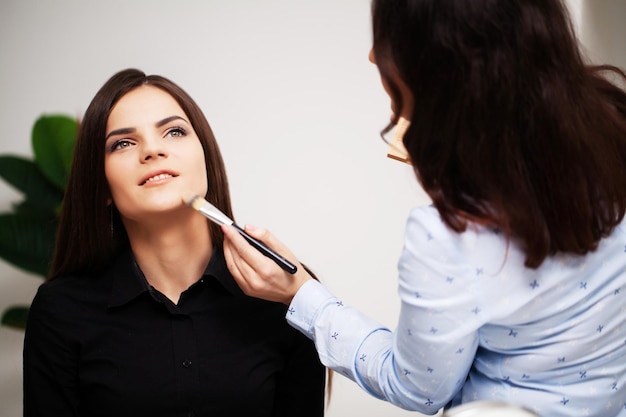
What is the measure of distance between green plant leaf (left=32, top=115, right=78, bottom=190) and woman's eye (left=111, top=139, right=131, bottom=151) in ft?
2.93

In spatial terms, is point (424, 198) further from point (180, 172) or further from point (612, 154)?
point (612, 154)

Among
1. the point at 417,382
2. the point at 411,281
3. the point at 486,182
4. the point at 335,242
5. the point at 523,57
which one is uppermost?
the point at 523,57

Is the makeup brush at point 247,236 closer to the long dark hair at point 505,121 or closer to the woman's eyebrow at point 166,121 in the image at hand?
the woman's eyebrow at point 166,121

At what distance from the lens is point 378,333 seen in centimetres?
94

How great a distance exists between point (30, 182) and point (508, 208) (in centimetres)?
177

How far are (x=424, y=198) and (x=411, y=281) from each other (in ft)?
5.42

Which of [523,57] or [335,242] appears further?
[335,242]

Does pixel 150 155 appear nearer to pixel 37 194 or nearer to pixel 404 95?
pixel 404 95

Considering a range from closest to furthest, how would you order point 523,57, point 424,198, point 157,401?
1. point 523,57
2. point 157,401
3. point 424,198

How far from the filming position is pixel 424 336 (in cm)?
80

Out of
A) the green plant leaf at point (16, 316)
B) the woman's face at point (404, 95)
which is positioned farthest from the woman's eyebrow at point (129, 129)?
the green plant leaf at point (16, 316)

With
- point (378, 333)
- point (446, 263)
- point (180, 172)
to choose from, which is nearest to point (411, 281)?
point (446, 263)

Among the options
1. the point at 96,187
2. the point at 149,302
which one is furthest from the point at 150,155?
the point at 149,302

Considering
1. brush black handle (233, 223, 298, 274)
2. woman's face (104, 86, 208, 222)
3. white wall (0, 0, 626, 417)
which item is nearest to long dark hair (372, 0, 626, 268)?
brush black handle (233, 223, 298, 274)
